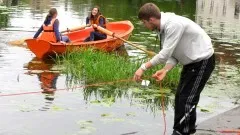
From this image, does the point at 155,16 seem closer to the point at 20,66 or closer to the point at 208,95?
the point at 208,95

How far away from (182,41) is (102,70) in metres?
5.29

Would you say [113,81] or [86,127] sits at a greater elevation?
[113,81]

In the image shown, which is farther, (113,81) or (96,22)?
(96,22)

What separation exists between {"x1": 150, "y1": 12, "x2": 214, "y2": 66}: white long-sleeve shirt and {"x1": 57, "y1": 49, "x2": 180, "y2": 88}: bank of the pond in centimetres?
482

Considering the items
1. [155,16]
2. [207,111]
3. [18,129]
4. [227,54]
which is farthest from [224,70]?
[155,16]

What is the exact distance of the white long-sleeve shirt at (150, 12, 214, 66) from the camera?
5.71 m

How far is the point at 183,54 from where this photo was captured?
590 centimetres

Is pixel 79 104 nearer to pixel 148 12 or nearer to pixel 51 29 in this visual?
pixel 148 12

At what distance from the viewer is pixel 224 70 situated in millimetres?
14289

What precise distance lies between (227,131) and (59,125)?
2.81 metres

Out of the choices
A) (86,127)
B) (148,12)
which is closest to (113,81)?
(86,127)

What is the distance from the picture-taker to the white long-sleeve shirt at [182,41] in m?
5.71

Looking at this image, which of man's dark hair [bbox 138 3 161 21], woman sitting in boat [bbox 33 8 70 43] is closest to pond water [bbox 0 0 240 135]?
woman sitting in boat [bbox 33 8 70 43]

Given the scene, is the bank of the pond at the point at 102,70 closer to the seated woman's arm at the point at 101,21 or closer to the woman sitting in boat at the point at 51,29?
the woman sitting in boat at the point at 51,29
